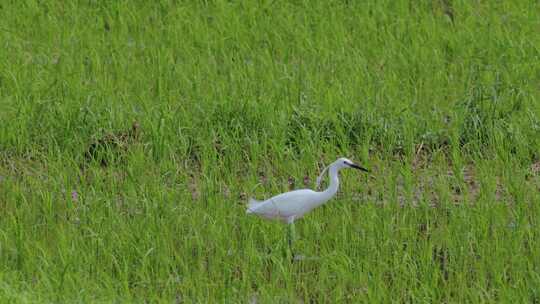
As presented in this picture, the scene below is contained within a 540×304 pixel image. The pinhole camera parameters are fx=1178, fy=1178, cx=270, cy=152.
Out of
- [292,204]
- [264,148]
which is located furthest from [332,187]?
[264,148]

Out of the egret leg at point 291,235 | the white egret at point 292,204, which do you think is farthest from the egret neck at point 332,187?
the egret leg at point 291,235

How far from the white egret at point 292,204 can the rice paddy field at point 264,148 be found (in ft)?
0.43

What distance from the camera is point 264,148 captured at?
23.0ft

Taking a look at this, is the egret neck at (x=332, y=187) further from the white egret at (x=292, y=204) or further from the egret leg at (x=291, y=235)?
the egret leg at (x=291, y=235)

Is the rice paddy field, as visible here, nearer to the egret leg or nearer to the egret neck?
the egret leg

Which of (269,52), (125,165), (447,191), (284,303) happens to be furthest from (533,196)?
(269,52)

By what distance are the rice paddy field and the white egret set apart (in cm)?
13

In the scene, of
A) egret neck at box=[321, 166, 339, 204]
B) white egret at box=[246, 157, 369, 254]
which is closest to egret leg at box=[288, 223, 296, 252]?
white egret at box=[246, 157, 369, 254]

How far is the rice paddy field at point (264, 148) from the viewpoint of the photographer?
5.43 meters

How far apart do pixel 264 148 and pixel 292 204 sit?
1.44m

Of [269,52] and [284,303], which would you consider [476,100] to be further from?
[284,303]

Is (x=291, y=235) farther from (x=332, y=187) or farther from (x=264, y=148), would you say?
(x=264, y=148)

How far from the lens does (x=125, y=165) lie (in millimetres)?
6895

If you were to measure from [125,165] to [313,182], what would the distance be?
111cm
